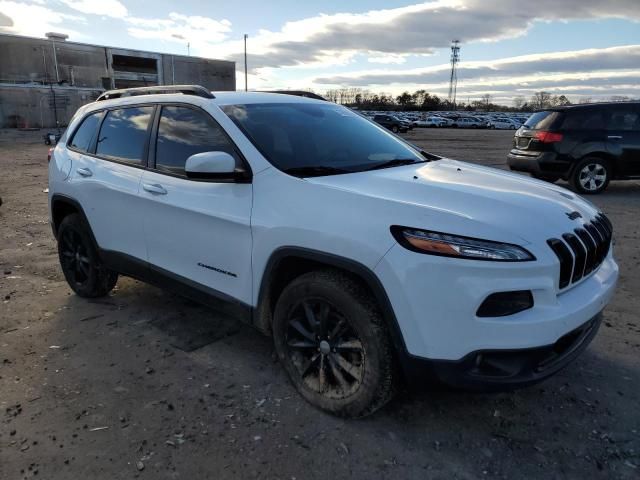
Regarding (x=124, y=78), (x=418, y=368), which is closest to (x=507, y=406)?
(x=418, y=368)

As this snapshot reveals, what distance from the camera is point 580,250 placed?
2527 mm

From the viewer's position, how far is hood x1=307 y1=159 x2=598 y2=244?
2326 millimetres

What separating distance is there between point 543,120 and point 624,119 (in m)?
1.45

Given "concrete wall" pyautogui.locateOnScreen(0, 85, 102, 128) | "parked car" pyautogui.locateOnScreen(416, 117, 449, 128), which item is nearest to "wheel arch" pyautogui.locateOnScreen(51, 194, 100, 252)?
"concrete wall" pyautogui.locateOnScreen(0, 85, 102, 128)

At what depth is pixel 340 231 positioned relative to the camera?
99.3 inches

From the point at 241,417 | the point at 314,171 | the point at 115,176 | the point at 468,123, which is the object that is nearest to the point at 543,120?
the point at 314,171

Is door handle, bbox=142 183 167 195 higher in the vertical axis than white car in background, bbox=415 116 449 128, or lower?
higher

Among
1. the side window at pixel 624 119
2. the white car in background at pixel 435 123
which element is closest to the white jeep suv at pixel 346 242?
the side window at pixel 624 119

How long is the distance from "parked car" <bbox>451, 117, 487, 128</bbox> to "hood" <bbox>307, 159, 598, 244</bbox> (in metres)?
58.2

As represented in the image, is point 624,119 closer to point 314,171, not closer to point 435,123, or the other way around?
point 314,171

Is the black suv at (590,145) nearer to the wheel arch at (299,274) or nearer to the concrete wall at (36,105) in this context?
the wheel arch at (299,274)

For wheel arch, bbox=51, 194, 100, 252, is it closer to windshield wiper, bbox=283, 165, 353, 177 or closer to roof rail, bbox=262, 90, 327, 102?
roof rail, bbox=262, 90, 327, 102

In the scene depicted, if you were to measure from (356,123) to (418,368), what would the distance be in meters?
2.16

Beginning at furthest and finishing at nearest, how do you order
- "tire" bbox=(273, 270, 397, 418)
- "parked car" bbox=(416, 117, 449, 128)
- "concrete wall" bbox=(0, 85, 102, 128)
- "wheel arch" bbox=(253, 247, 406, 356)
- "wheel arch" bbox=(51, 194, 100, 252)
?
"parked car" bbox=(416, 117, 449, 128) < "concrete wall" bbox=(0, 85, 102, 128) < "wheel arch" bbox=(51, 194, 100, 252) < "tire" bbox=(273, 270, 397, 418) < "wheel arch" bbox=(253, 247, 406, 356)
